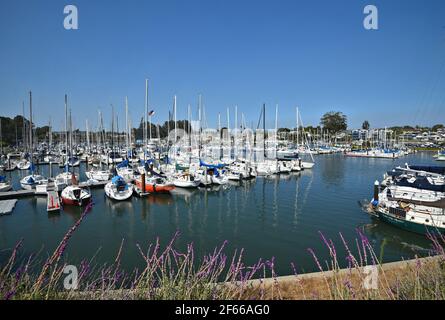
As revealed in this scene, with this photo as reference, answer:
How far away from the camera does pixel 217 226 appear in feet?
57.8

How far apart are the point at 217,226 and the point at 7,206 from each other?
59.3 ft

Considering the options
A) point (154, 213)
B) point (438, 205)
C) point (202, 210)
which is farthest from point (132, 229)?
point (438, 205)

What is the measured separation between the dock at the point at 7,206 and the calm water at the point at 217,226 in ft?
1.61

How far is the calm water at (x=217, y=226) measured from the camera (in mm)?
13531

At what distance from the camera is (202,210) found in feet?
71.4

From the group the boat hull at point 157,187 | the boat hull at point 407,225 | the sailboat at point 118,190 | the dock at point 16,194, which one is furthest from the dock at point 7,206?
the boat hull at point 407,225

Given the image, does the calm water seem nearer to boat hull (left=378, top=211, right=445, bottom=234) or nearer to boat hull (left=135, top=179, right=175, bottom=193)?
boat hull (left=378, top=211, right=445, bottom=234)

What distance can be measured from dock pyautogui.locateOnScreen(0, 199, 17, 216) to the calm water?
0.49 m

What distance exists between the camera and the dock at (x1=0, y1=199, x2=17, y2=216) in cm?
2048

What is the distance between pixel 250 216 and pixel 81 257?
11.5 m

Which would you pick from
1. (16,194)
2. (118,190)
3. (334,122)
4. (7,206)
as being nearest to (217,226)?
(118,190)

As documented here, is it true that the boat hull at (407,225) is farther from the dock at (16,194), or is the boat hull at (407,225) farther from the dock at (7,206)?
the dock at (16,194)

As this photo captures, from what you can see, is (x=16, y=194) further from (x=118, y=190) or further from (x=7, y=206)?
(x=118, y=190)
